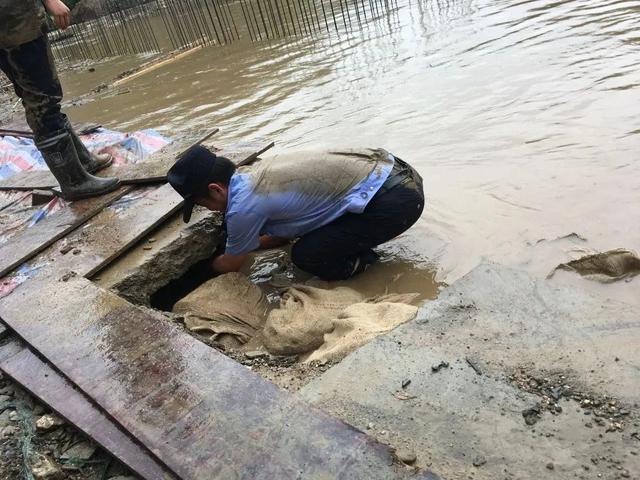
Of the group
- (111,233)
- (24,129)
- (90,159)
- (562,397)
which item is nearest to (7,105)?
(24,129)

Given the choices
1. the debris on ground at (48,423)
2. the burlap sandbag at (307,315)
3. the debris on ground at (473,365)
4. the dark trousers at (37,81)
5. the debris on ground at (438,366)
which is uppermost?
the dark trousers at (37,81)

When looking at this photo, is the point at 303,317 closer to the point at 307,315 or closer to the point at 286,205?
the point at 307,315

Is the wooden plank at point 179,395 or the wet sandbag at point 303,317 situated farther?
the wet sandbag at point 303,317

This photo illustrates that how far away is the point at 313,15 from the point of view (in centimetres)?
1145

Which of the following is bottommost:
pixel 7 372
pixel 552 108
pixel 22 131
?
pixel 552 108

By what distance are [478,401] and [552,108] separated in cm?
375

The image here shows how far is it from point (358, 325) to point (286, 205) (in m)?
0.95

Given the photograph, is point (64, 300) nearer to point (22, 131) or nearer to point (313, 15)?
point (22, 131)

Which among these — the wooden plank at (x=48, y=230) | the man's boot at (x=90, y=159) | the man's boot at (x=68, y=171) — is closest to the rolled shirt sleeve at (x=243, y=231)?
the wooden plank at (x=48, y=230)

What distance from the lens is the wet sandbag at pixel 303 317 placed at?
9.25 ft

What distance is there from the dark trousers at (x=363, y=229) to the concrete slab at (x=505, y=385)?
822mm

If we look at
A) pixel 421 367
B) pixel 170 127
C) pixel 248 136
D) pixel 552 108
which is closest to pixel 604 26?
pixel 552 108

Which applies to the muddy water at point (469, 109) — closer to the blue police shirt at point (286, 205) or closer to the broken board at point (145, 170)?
the blue police shirt at point (286, 205)

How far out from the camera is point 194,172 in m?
3.11
